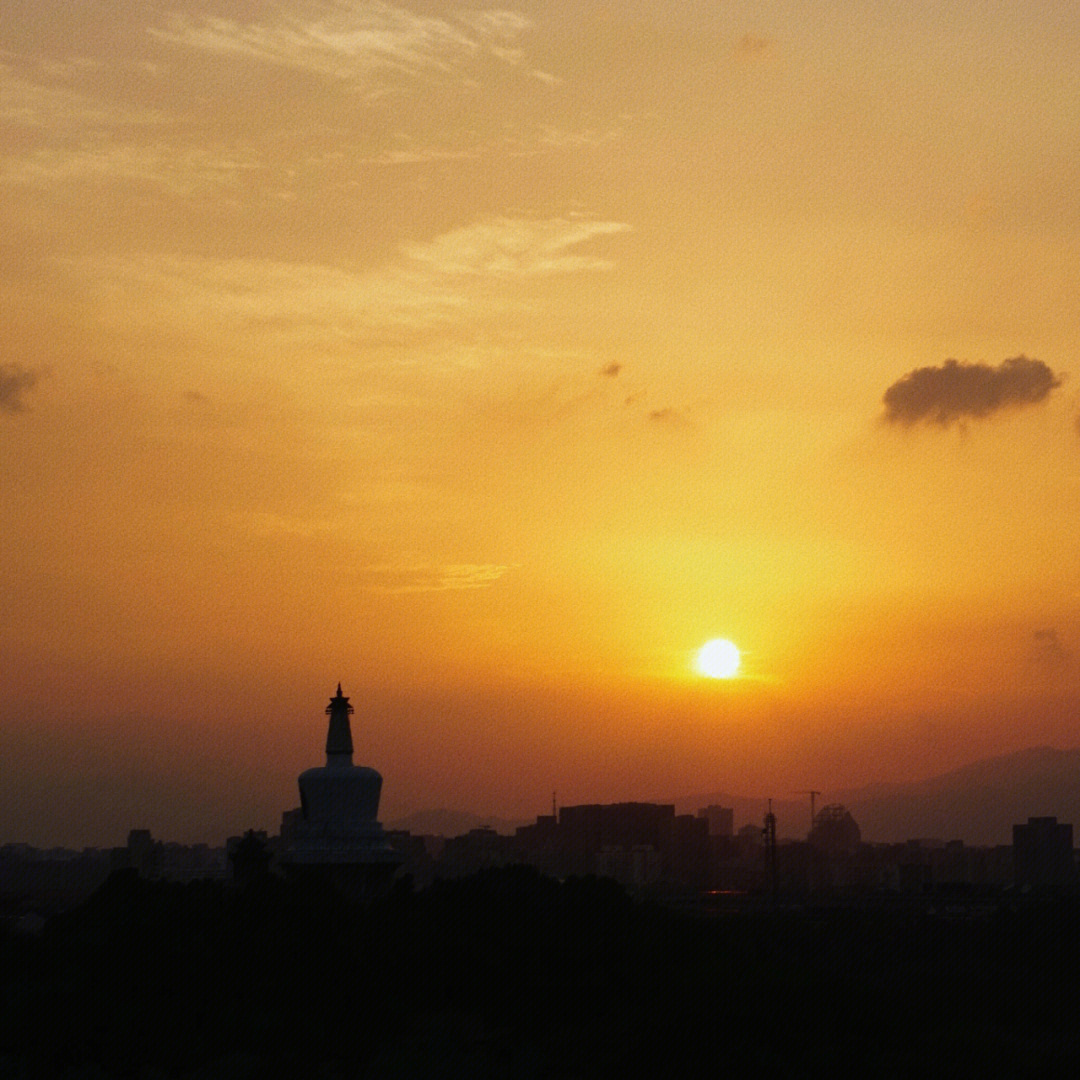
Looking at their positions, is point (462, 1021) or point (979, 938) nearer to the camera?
point (462, 1021)

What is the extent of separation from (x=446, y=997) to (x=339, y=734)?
16478mm

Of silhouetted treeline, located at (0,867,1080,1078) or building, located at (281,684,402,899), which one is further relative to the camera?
building, located at (281,684,402,899)

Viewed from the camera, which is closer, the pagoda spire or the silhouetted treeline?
the silhouetted treeline

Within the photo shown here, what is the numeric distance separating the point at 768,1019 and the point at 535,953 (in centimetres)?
1011

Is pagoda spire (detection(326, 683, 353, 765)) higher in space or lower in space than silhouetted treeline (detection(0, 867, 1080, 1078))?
higher

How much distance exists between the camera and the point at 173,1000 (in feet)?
280

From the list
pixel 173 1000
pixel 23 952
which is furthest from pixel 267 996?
pixel 23 952

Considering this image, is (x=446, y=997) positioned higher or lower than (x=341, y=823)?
lower

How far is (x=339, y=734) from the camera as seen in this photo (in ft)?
331

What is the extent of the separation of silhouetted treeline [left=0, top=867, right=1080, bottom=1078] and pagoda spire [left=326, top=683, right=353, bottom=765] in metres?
5.70

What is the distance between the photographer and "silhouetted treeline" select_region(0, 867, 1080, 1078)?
260 ft

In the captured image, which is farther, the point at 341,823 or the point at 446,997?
the point at 341,823

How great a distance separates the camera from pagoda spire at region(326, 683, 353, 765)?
100062 mm

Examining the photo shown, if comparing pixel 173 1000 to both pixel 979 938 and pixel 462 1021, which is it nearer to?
pixel 462 1021
